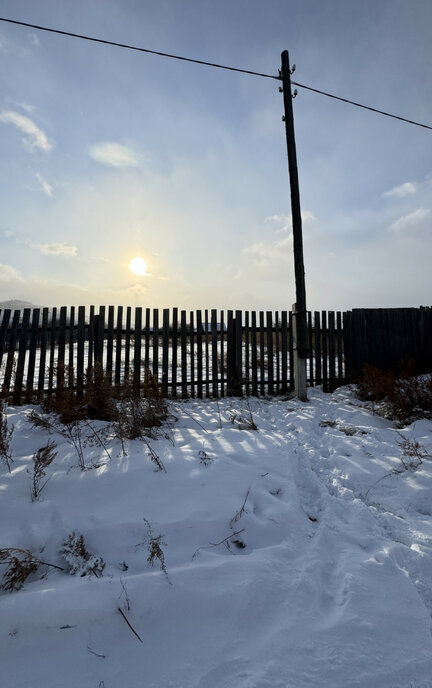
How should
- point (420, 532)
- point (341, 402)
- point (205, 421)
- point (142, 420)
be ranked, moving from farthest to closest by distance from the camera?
1. point (341, 402)
2. point (205, 421)
3. point (142, 420)
4. point (420, 532)

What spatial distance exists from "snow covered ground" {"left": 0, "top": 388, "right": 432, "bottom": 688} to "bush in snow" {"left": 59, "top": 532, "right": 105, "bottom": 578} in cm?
5

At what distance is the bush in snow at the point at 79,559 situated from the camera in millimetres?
1640

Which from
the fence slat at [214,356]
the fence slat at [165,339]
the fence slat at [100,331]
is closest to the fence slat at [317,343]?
the fence slat at [214,356]

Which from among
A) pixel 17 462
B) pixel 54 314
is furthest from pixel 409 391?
pixel 54 314

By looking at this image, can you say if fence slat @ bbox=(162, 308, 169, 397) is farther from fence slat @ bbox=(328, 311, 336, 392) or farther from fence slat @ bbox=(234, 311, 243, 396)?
fence slat @ bbox=(328, 311, 336, 392)

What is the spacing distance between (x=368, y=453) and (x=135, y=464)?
2640mm

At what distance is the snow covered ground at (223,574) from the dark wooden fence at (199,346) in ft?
9.45

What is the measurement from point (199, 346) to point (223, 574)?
18.3 feet

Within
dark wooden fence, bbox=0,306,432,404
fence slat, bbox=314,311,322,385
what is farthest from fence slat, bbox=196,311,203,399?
fence slat, bbox=314,311,322,385

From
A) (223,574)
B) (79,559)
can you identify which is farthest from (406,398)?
(79,559)

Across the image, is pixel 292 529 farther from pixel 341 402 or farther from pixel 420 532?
pixel 341 402

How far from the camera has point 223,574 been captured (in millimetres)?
1606

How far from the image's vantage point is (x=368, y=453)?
3.45 m

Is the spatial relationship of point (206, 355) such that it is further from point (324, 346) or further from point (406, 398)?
point (406, 398)
